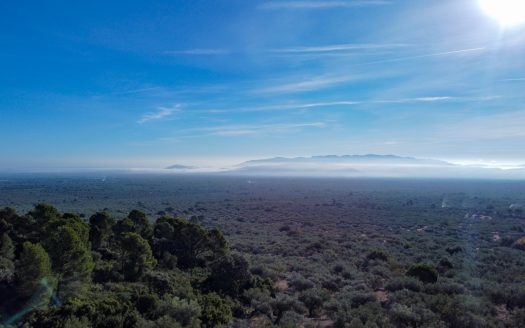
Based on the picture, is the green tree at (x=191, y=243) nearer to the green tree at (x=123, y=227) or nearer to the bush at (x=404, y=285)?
the green tree at (x=123, y=227)

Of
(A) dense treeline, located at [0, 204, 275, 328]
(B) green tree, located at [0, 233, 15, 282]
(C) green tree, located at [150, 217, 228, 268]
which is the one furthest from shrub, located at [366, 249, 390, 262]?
(B) green tree, located at [0, 233, 15, 282]

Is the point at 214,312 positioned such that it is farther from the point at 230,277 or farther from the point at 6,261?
the point at 6,261

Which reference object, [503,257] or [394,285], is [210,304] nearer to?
[394,285]

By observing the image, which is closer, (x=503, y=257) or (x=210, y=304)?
(x=210, y=304)

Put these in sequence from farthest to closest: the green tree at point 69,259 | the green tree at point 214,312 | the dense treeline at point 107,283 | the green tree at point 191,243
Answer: the green tree at point 191,243 < the green tree at point 69,259 < the green tree at point 214,312 < the dense treeline at point 107,283

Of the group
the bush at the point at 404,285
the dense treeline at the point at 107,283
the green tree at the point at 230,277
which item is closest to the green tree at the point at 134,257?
the dense treeline at the point at 107,283

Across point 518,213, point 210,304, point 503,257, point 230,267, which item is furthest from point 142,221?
point 518,213
